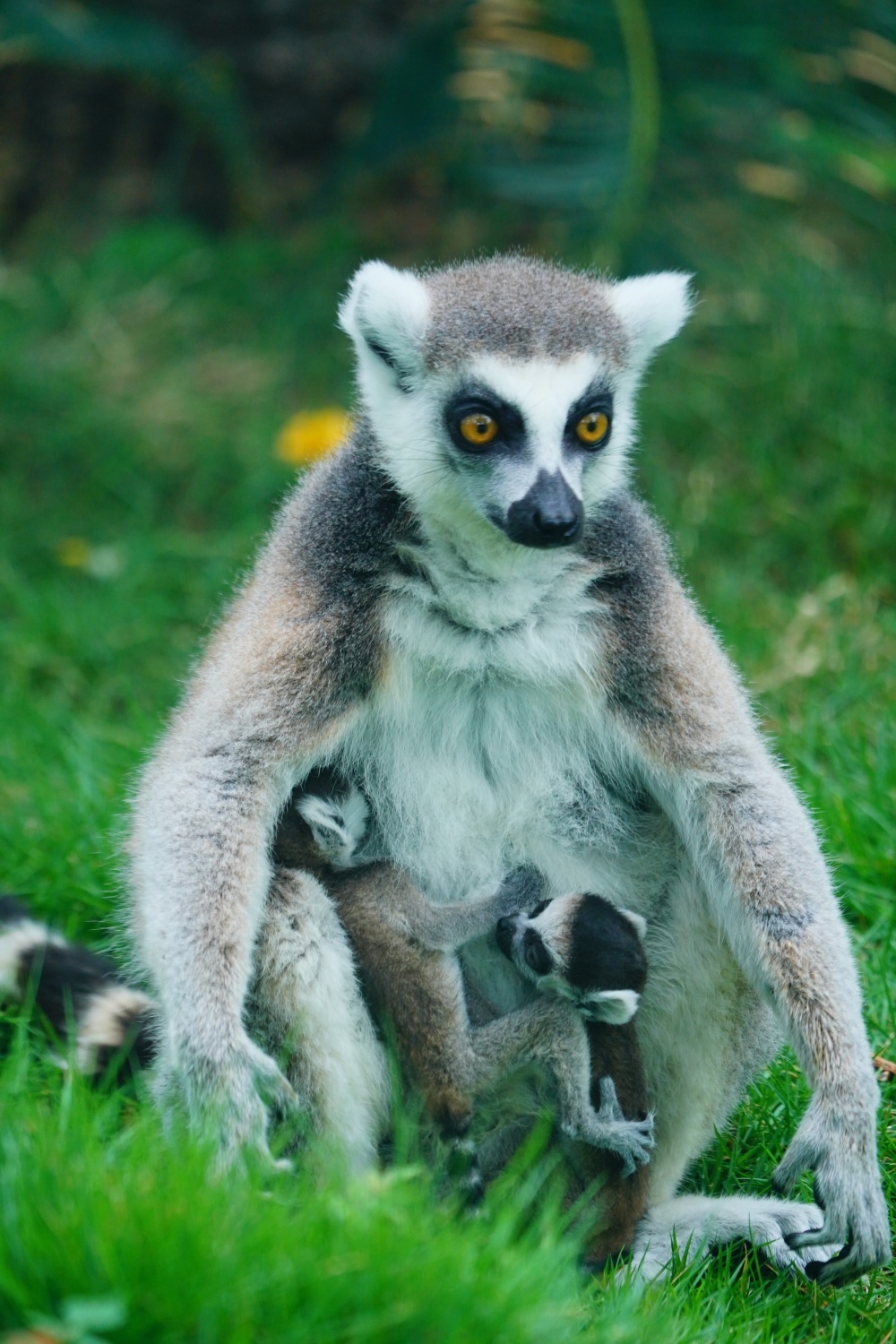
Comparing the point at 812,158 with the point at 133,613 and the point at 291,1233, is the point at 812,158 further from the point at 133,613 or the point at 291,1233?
the point at 291,1233

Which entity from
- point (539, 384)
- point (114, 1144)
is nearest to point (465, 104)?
point (539, 384)

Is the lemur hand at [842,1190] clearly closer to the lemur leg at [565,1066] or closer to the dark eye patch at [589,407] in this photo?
the lemur leg at [565,1066]

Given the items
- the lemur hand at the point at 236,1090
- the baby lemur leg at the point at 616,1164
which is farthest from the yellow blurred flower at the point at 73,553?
the baby lemur leg at the point at 616,1164

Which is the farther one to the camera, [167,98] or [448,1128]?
[167,98]

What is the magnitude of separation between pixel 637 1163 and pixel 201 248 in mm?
8200


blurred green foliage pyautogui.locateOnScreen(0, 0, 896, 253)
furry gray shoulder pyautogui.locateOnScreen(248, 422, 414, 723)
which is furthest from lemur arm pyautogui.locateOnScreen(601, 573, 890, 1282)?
blurred green foliage pyautogui.locateOnScreen(0, 0, 896, 253)

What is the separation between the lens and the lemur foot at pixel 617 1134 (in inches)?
149

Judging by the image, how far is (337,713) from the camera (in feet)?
13.1

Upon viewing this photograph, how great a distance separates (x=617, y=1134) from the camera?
3.78 meters

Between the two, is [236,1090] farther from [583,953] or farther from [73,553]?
[73,553]

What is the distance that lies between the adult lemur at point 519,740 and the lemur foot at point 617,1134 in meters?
0.28

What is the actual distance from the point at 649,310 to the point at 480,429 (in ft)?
2.58

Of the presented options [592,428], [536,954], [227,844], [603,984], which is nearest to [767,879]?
[603,984]

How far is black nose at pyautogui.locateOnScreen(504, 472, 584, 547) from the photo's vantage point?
3768 millimetres
